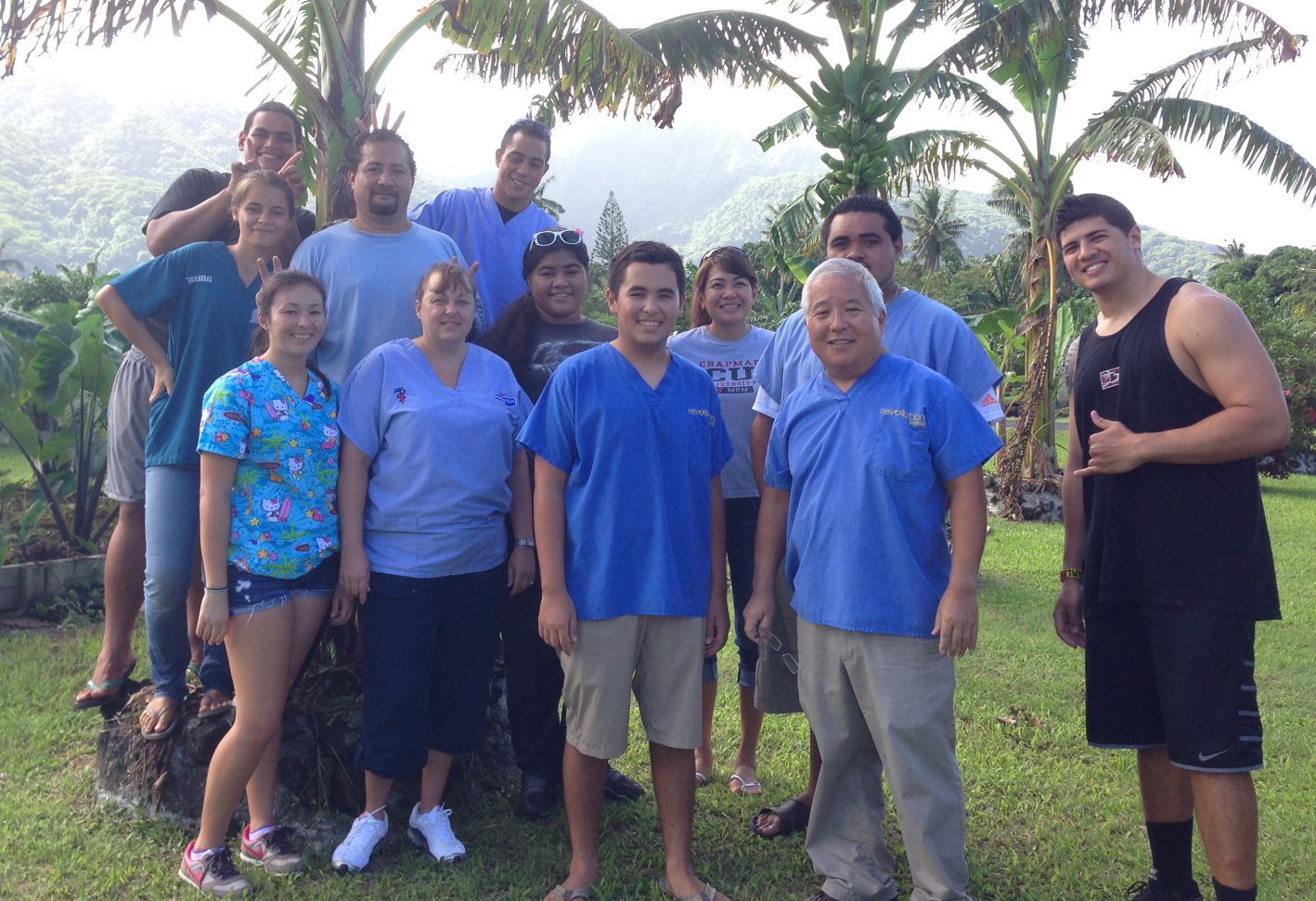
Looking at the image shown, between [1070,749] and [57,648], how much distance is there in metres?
5.91

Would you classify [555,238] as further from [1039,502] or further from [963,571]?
[1039,502]

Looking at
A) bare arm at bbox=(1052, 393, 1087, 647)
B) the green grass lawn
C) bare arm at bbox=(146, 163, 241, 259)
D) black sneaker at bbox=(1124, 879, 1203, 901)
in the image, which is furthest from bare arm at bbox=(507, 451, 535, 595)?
black sneaker at bbox=(1124, 879, 1203, 901)

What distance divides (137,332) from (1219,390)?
12.0 ft

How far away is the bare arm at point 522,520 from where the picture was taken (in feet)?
11.1

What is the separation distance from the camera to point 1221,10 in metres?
8.92

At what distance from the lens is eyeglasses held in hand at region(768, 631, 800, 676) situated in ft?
11.0

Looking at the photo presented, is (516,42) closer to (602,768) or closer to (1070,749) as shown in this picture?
(602,768)

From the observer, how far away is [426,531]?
10.4 feet

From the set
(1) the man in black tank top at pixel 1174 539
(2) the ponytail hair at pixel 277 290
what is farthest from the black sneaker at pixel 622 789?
(2) the ponytail hair at pixel 277 290

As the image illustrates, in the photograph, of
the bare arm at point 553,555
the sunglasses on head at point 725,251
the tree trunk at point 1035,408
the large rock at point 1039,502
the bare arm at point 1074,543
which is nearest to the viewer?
the bare arm at point 553,555

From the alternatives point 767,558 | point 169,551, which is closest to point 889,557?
point 767,558

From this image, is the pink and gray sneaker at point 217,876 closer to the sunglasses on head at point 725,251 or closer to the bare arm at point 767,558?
the bare arm at point 767,558

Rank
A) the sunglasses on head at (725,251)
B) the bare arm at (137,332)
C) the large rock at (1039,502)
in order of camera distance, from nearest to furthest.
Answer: the bare arm at (137,332) → the sunglasses on head at (725,251) → the large rock at (1039,502)

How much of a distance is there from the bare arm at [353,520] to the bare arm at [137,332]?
0.90 metres
